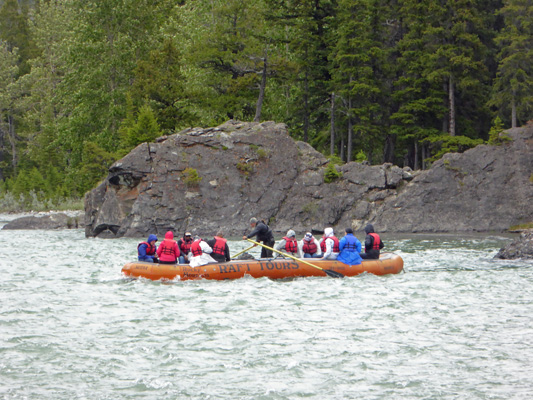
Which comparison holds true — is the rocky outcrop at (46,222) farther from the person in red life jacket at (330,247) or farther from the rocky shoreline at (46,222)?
the person in red life jacket at (330,247)

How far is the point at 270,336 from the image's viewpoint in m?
11.6

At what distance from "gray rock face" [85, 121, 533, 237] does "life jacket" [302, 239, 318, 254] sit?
520 inches

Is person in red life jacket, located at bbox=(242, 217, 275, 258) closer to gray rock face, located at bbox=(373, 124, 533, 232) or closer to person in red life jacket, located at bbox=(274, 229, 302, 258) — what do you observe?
person in red life jacket, located at bbox=(274, 229, 302, 258)

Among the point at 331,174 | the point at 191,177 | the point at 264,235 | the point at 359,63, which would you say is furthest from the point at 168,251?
the point at 359,63

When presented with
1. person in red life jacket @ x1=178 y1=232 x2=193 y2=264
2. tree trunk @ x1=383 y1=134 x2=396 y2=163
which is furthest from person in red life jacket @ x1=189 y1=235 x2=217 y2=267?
tree trunk @ x1=383 y1=134 x2=396 y2=163

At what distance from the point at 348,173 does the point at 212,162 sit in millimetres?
7064

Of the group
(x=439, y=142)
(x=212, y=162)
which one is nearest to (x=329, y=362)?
(x=212, y=162)

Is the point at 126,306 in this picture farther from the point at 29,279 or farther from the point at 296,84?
the point at 296,84

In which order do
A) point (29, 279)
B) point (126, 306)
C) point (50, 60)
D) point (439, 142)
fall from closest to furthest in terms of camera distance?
point (126, 306) < point (29, 279) < point (439, 142) < point (50, 60)

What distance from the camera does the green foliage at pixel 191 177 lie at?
32375 millimetres

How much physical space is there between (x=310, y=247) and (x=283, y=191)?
1463cm

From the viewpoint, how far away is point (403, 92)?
128 ft

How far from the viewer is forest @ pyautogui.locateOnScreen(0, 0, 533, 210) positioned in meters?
37.6

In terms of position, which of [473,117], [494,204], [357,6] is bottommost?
[494,204]
